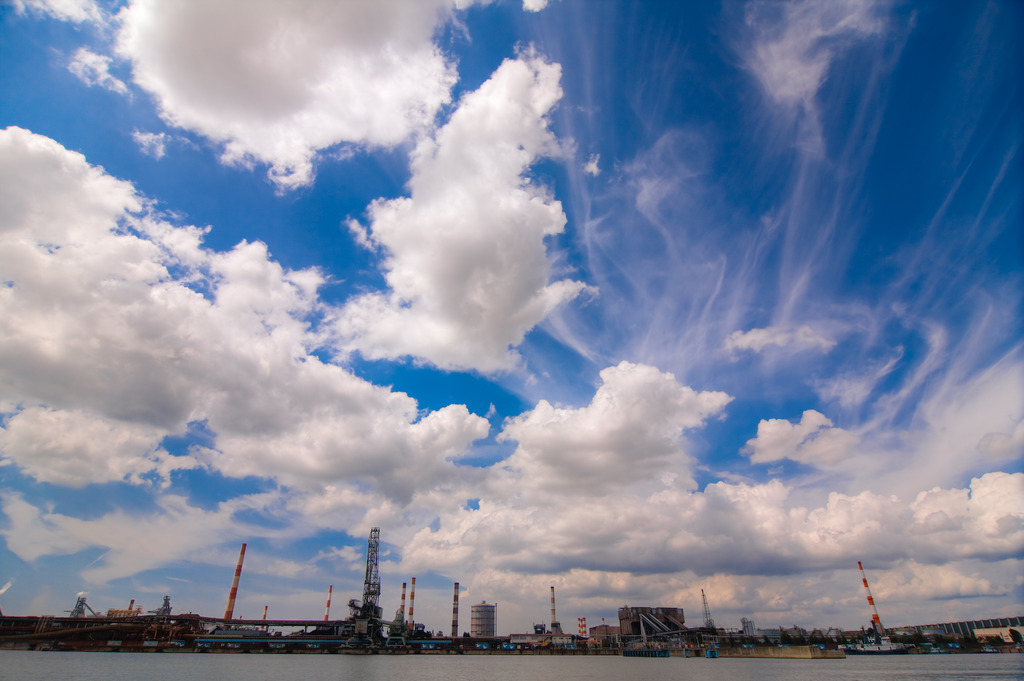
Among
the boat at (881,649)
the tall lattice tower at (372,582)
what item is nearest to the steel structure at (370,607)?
the tall lattice tower at (372,582)

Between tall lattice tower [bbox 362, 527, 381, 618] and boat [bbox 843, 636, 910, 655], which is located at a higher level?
tall lattice tower [bbox 362, 527, 381, 618]

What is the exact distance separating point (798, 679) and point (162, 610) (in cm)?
19732

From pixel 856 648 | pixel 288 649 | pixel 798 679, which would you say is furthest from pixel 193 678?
pixel 856 648

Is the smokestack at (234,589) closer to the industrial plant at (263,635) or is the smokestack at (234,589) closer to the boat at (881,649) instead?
the industrial plant at (263,635)

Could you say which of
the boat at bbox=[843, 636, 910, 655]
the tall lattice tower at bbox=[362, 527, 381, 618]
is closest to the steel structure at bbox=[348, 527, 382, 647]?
the tall lattice tower at bbox=[362, 527, 381, 618]

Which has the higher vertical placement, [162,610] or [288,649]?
[162,610]

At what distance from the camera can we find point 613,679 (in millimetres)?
73812

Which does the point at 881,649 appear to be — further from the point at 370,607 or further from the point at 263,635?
the point at 263,635

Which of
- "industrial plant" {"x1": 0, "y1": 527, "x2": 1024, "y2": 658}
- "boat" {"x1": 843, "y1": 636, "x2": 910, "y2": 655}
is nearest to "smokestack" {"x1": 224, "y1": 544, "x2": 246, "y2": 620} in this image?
"industrial plant" {"x1": 0, "y1": 527, "x2": 1024, "y2": 658}

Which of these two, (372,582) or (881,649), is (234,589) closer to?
(372,582)

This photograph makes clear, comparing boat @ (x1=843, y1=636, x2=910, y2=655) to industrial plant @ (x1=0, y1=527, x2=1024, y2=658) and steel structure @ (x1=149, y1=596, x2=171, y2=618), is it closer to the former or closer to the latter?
industrial plant @ (x1=0, y1=527, x2=1024, y2=658)

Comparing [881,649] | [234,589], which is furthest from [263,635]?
[881,649]

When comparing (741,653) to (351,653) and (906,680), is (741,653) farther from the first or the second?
(351,653)

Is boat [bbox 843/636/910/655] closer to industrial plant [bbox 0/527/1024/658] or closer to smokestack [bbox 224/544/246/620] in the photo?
industrial plant [bbox 0/527/1024/658]
